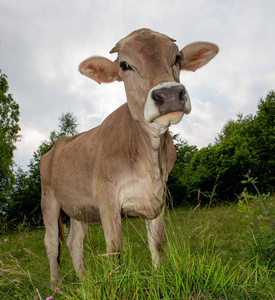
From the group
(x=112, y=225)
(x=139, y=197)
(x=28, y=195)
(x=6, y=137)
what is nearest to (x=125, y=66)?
(x=139, y=197)

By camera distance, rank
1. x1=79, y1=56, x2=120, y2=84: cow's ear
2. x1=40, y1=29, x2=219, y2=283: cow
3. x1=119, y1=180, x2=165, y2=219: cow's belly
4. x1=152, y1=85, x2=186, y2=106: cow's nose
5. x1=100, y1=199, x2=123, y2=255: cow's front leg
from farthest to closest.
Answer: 1. x1=79, y1=56, x2=120, y2=84: cow's ear
2. x1=119, y1=180, x2=165, y2=219: cow's belly
3. x1=100, y1=199, x2=123, y2=255: cow's front leg
4. x1=40, y1=29, x2=219, y2=283: cow
5. x1=152, y1=85, x2=186, y2=106: cow's nose

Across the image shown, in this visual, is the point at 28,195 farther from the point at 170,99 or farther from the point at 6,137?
the point at 170,99

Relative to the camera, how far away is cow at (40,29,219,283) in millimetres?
2707

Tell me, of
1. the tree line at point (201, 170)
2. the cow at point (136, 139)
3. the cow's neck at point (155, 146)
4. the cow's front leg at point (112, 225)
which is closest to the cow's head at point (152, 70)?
the cow at point (136, 139)

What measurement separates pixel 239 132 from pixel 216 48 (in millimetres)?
19178

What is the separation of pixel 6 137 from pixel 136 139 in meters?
17.7

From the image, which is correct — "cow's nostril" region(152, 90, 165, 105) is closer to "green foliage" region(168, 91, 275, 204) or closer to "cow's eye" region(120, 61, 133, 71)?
"cow's eye" region(120, 61, 133, 71)

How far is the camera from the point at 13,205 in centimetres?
1517

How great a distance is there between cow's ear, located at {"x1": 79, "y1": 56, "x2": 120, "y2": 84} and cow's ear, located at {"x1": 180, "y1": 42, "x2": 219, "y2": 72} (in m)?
0.81

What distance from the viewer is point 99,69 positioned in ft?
11.8

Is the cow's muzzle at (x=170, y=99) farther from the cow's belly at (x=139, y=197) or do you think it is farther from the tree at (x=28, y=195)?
the tree at (x=28, y=195)

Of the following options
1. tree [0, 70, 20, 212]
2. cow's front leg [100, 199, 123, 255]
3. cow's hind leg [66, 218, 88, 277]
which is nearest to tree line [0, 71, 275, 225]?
tree [0, 70, 20, 212]

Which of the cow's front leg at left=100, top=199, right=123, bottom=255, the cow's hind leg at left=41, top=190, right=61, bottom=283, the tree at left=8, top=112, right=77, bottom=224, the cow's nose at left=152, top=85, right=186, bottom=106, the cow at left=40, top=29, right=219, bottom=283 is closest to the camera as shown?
the cow's nose at left=152, top=85, right=186, bottom=106

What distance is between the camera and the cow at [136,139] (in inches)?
107
